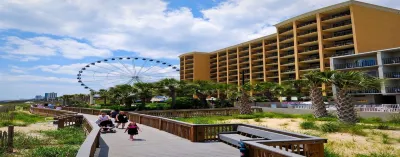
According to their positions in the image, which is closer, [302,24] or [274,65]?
[302,24]

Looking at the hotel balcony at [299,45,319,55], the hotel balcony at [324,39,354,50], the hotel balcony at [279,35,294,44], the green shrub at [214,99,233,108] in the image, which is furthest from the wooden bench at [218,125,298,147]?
the hotel balcony at [279,35,294,44]

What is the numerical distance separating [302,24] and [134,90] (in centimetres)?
4041

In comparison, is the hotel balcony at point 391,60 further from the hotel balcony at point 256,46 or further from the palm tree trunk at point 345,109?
the hotel balcony at point 256,46

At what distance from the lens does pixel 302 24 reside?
214ft

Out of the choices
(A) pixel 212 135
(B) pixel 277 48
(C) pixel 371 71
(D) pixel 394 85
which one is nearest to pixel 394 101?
(D) pixel 394 85

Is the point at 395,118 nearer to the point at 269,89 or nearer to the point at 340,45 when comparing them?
the point at 269,89

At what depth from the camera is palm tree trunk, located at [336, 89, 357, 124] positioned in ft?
72.3

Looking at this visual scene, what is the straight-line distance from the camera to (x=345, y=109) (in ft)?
72.6

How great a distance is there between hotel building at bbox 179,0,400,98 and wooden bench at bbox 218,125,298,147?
48287mm

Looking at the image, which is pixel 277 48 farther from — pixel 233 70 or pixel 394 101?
pixel 394 101

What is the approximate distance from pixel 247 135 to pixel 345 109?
14.1 meters

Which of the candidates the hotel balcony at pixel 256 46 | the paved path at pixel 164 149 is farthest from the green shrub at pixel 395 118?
the hotel balcony at pixel 256 46

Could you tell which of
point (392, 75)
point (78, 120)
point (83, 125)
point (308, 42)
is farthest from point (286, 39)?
point (83, 125)

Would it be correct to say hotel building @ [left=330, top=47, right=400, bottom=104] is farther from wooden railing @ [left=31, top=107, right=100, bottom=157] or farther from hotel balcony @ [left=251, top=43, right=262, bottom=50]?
wooden railing @ [left=31, top=107, right=100, bottom=157]
